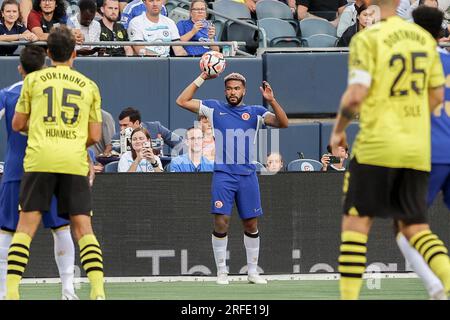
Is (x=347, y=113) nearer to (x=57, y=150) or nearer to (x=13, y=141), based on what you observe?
(x=57, y=150)

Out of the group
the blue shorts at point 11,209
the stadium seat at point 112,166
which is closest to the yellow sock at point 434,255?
the blue shorts at point 11,209

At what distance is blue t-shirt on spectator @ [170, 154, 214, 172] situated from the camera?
1487 centimetres

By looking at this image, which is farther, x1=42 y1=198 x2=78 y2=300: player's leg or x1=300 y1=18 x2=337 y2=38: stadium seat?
x1=300 y1=18 x2=337 y2=38: stadium seat

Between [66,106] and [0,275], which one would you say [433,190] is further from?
[0,275]

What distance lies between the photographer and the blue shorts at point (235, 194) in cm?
1336

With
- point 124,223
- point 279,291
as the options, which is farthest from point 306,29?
point 279,291

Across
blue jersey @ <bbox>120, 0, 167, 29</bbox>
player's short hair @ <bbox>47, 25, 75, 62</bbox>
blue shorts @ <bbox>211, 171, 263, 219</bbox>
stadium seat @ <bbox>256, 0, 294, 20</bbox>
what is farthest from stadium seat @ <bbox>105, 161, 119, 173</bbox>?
stadium seat @ <bbox>256, 0, 294, 20</bbox>

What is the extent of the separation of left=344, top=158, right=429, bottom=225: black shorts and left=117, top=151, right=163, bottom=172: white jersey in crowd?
20.6 feet

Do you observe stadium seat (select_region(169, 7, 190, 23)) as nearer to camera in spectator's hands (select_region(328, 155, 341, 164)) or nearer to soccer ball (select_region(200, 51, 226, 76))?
camera in spectator's hands (select_region(328, 155, 341, 164))

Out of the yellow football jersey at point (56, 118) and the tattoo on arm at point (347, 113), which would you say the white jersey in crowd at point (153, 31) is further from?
the tattoo on arm at point (347, 113)

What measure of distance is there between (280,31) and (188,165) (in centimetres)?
477

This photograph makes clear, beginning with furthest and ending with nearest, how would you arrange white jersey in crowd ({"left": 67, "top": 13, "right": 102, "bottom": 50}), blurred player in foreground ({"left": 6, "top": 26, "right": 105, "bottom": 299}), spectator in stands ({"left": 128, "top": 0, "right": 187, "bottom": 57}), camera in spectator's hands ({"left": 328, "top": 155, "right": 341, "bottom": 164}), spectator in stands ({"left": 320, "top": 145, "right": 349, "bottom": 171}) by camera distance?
1. spectator in stands ({"left": 128, "top": 0, "right": 187, "bottom": 57})
2. white jersey in crowd ({"left": 67, "top": 13, "right": 102, "bottom": 50})
3. camera in spectator's hands ({"left": 328, "top": 155, "right": 341, "bottom": 164})
4. spectator in stands ({"left": 320, "top": 145, "right": 349, "bottom": 171})
5. blurred player in foreground ({"left": 6, "top": 26, "right": 105, "bottom": 299})

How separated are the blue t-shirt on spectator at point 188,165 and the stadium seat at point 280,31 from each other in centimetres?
416

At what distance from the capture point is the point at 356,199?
855 cm
